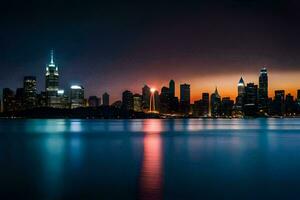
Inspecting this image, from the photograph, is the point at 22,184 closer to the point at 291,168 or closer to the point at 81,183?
the point at 81,183

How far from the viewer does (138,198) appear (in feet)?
74.9

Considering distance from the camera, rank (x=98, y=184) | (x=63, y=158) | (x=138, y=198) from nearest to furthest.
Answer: (x=138, y=198) < (x=98, y=184) < (x=63, y=158)

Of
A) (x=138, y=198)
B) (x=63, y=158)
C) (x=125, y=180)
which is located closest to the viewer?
(x=138, y=198)

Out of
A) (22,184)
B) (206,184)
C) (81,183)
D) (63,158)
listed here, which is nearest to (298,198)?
(206,184)

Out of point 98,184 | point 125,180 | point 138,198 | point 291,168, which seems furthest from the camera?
point 291,168

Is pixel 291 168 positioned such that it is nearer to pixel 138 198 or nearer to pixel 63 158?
pixel 138 198

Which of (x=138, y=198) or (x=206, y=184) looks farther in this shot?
(x=206, y=184)

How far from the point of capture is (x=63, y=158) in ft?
144

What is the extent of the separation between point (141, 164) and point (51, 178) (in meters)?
10.2

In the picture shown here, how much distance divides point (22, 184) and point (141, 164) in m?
13.3

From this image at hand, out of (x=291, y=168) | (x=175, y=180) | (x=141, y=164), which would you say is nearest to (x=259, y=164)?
(x=291, y=168)

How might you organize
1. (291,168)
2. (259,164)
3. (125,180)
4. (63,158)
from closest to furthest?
(125,180), (291,168), (259,164), (63,158)

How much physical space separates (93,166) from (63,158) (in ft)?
25.6

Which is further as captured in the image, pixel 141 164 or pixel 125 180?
pixel 141 164
